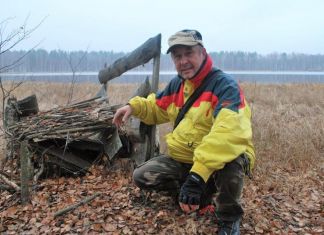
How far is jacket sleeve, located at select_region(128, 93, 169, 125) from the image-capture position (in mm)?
4312

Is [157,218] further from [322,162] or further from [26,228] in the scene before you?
[322,162]

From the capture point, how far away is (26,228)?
13.0ft

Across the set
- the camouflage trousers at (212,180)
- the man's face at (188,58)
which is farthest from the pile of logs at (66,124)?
the man's face at (188,58)

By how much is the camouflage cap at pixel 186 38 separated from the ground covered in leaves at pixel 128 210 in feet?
5.66

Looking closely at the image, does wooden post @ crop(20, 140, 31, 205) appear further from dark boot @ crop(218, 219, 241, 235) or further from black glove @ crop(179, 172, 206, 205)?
dark boot @ crop(218, 219, 241, 235)

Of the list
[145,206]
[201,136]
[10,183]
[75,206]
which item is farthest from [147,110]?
[10,183]

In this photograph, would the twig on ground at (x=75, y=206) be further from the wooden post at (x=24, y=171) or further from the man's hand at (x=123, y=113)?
the man's hand at (x=123, y=113)

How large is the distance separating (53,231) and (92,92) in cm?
1499

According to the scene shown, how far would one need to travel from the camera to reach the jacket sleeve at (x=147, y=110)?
4312 mm

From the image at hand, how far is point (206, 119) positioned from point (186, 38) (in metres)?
0.76

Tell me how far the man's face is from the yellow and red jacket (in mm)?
61

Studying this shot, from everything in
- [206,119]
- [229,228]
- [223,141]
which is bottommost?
[229,228]

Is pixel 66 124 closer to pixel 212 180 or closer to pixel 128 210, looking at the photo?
pixel 128 210

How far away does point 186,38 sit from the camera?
3.58 meters
